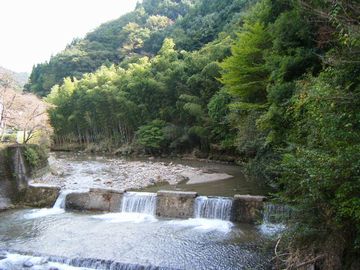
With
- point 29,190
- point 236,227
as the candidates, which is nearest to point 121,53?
point 29,190

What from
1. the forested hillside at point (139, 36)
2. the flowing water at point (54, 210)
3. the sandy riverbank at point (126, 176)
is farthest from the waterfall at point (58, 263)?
the forested hillside at point (139, 36)

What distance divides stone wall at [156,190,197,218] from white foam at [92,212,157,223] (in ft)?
1.67

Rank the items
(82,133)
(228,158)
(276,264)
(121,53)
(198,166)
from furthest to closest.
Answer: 1. (121,53)
2. (82,133)
3. (228,158)
4. (198,166)
5. (276,264)

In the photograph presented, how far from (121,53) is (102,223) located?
61.2 m

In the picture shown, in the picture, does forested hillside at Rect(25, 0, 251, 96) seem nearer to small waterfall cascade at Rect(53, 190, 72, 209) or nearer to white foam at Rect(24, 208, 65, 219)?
small waterfall cascade at Rect(53, 190, 72, 209)

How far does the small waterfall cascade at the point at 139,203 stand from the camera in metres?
14.0

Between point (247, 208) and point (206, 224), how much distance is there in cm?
150

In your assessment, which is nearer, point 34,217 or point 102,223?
point 102,223

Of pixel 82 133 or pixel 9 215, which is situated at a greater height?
pixel 82 133

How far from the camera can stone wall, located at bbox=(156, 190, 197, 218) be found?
1340cm

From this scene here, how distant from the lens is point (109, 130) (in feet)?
133

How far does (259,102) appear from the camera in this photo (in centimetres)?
1538

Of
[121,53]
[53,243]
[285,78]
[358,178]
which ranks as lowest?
[53,243]

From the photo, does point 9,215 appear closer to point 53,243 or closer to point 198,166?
point 53,243
